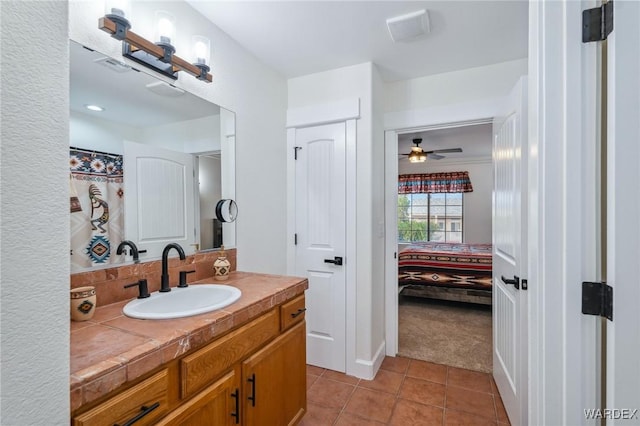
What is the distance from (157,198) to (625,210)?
1827 mm

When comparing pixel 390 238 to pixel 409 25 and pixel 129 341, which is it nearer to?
pixel 409 25

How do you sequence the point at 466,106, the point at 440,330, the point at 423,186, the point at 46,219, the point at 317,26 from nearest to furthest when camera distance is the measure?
the point at 46,219 < the point at 317,26 < the point at 466,106 < the point at 440,330 < the point at 423,186

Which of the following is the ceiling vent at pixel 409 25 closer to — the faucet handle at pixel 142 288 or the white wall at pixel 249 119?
the white wall at pixel 249 119

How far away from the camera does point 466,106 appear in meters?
2.51

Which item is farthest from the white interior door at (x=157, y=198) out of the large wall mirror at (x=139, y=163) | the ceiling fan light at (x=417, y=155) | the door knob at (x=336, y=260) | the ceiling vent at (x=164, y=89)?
the ceiling fan light at (x=417, y=155)

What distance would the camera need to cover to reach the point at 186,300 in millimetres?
1525

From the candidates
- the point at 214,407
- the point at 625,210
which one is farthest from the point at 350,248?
the point at 625,210

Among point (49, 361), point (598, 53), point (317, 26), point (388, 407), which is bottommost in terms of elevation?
point (388, 407)

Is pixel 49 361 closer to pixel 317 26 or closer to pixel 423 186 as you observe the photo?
pixel 317 26

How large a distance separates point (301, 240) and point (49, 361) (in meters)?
2.13

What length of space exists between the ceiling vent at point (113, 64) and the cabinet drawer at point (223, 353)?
1.26m

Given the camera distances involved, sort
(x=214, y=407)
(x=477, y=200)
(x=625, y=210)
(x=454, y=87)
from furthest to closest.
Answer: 1. (x=477, y=200)
2. (x=454, y=87)
3. (x=214, y=407)
4. (x=625, y=210)

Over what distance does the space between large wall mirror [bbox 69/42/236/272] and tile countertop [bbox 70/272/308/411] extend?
0.35 metres

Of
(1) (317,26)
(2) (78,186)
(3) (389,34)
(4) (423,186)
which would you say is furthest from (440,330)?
(4) (423,186)
